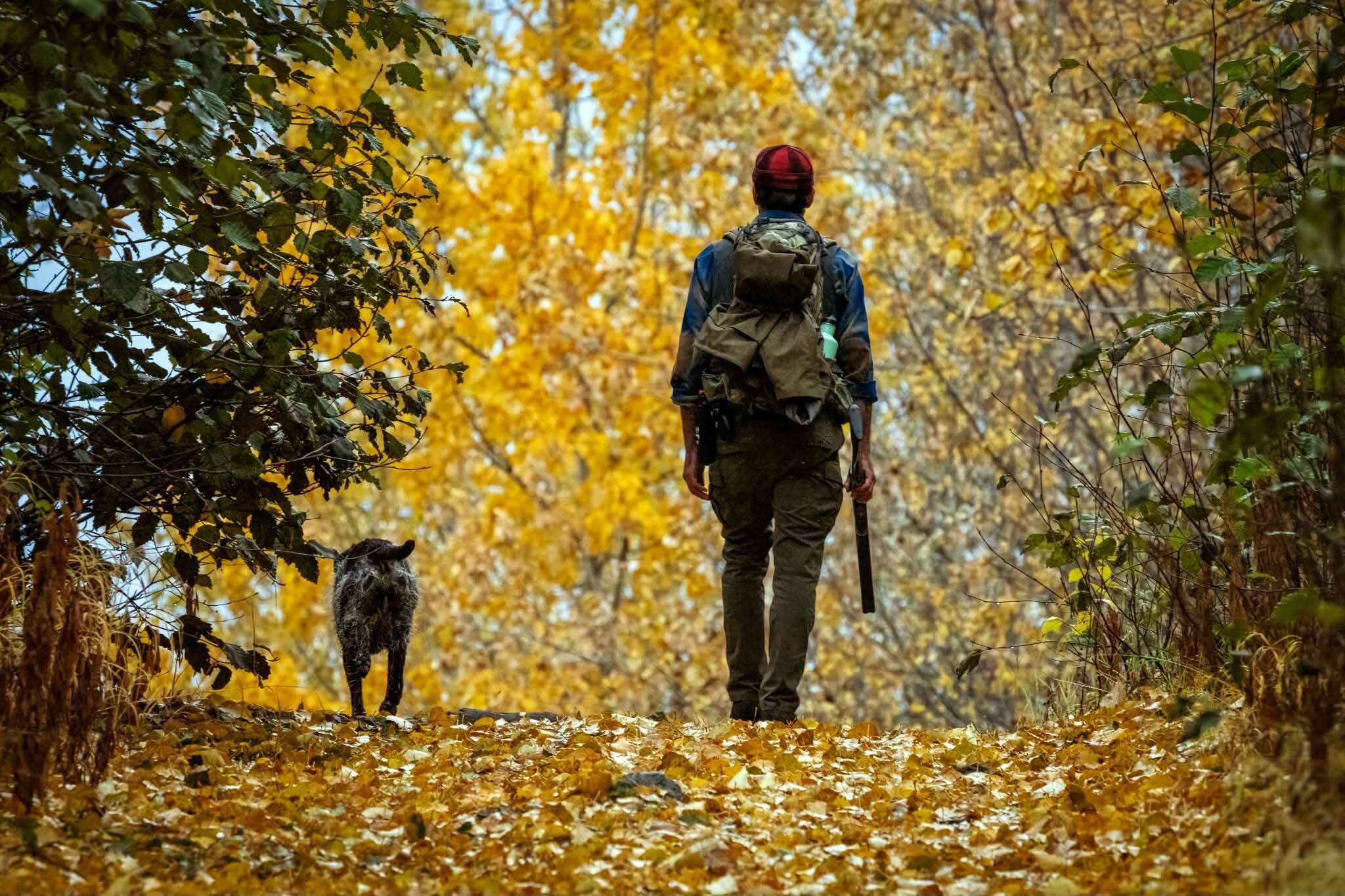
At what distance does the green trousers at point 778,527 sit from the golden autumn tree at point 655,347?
9.01m

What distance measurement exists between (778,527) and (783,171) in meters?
1.46

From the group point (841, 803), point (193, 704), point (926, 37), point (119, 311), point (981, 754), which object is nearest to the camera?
point (841, 803)

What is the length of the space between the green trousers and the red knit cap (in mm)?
991

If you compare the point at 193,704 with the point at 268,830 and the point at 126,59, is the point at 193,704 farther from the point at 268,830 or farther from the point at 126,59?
the point at 126,59

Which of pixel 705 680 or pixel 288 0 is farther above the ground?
pixel 288 0

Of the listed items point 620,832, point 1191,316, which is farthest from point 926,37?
point 620,832

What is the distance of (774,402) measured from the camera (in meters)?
5.73

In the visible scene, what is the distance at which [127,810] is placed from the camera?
4270 millimetres

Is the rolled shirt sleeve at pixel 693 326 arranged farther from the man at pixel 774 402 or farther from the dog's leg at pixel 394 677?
the dog's leg at pixel 394 677

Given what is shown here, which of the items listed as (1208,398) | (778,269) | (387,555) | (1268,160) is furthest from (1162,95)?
(387,555)

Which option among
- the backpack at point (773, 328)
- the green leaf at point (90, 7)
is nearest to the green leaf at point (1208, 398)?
the backpack at point (773, 328)

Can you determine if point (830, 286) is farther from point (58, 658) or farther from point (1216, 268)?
point (58, 658)

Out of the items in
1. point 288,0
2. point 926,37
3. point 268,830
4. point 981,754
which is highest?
point 926,37

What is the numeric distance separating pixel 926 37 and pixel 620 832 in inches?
495
